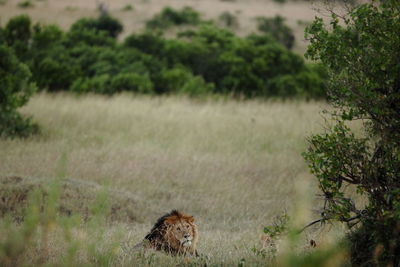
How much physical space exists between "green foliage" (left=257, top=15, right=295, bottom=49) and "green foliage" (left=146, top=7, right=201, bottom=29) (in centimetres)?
487

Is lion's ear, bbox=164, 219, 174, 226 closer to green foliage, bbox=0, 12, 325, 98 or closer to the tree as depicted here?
the tree

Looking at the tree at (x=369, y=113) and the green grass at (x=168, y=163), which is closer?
the tree at (x=369, y=113)

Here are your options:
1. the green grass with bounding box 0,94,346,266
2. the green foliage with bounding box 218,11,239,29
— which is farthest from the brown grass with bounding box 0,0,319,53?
the green grass with bounding box 0,94,346,266

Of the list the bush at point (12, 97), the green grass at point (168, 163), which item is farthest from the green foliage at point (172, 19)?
the bush at point (12, 97)

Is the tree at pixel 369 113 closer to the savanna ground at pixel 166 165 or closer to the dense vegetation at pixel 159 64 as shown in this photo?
the savanna ground at pixel 166 165

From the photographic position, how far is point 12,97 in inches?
493

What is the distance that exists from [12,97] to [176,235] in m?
9.21

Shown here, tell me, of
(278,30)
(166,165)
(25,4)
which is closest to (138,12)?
(25,4)

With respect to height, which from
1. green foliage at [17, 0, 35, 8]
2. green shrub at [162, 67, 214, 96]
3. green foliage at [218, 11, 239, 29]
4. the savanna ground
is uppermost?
green foliage at [218, 11, 239, 29]

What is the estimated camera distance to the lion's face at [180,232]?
4621mm

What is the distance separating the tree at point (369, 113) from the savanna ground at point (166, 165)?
77 centimetres

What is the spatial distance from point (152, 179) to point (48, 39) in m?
12.7

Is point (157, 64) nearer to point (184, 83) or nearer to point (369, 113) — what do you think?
point (184, 83)

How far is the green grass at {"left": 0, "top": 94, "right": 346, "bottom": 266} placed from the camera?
6484 millimetres
